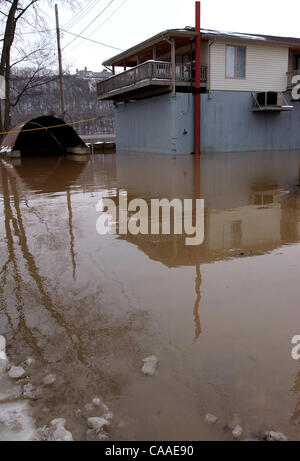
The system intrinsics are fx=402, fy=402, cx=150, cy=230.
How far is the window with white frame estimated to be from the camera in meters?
22.0

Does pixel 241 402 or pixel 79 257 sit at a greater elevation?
pixel 79 257

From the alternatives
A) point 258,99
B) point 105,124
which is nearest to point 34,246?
point 258,99

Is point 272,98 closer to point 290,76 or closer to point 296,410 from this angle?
point 290,76

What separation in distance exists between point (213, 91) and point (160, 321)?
2040 centimetres

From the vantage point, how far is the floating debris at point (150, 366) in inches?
110

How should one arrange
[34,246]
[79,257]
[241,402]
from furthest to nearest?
1. [34,246]
2. [79,257]
3. [241,402]

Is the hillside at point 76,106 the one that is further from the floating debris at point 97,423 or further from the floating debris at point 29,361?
the floating debris at point 97,423

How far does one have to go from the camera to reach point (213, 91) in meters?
21.8

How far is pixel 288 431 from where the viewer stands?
226 cm

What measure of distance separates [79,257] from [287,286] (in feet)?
8.29

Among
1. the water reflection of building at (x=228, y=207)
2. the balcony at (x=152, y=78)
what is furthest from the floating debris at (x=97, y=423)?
the balcony at (x=152, y=78)

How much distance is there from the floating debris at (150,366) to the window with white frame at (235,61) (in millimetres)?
21835
